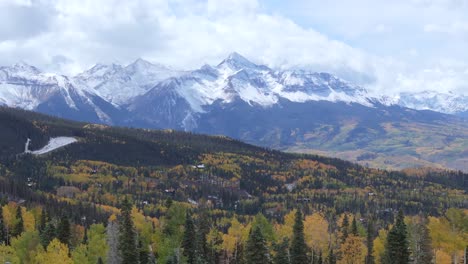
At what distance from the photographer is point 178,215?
144 metres

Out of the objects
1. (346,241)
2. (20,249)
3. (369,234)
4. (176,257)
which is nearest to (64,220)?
(20,249)

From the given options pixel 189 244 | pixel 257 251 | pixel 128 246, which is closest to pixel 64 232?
pixel 128 246

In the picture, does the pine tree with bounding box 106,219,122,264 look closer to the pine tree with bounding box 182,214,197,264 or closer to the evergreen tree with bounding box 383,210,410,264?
the pine tree with bounding box 182,214,197,264

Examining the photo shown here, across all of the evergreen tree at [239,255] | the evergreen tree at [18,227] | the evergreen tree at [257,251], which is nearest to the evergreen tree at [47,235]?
the evergreen tree at [18,227]

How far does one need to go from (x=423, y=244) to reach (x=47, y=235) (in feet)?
268

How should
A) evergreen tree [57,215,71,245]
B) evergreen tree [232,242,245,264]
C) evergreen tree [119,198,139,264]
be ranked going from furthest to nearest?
1. evergreen tree [232,242,245,264]
2. evergreen tree [57,215,71,245]
3. evergreen tree [119,198,139,264]

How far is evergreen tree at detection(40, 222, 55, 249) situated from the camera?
14175cm

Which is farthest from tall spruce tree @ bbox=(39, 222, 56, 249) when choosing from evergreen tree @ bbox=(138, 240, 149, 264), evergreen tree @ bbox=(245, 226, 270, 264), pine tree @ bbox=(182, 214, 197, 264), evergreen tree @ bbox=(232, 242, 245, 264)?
evergreen tree @ bbox=(245, 226, 270, 264)

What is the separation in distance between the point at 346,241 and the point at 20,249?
71619 millimetres

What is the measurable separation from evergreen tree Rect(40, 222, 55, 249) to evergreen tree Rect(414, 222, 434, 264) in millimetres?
78037

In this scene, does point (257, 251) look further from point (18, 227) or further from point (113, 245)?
point (18, 227)

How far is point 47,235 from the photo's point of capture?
14362 centimetres

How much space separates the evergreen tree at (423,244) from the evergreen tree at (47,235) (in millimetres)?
78037

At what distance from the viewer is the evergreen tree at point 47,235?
142 metres
